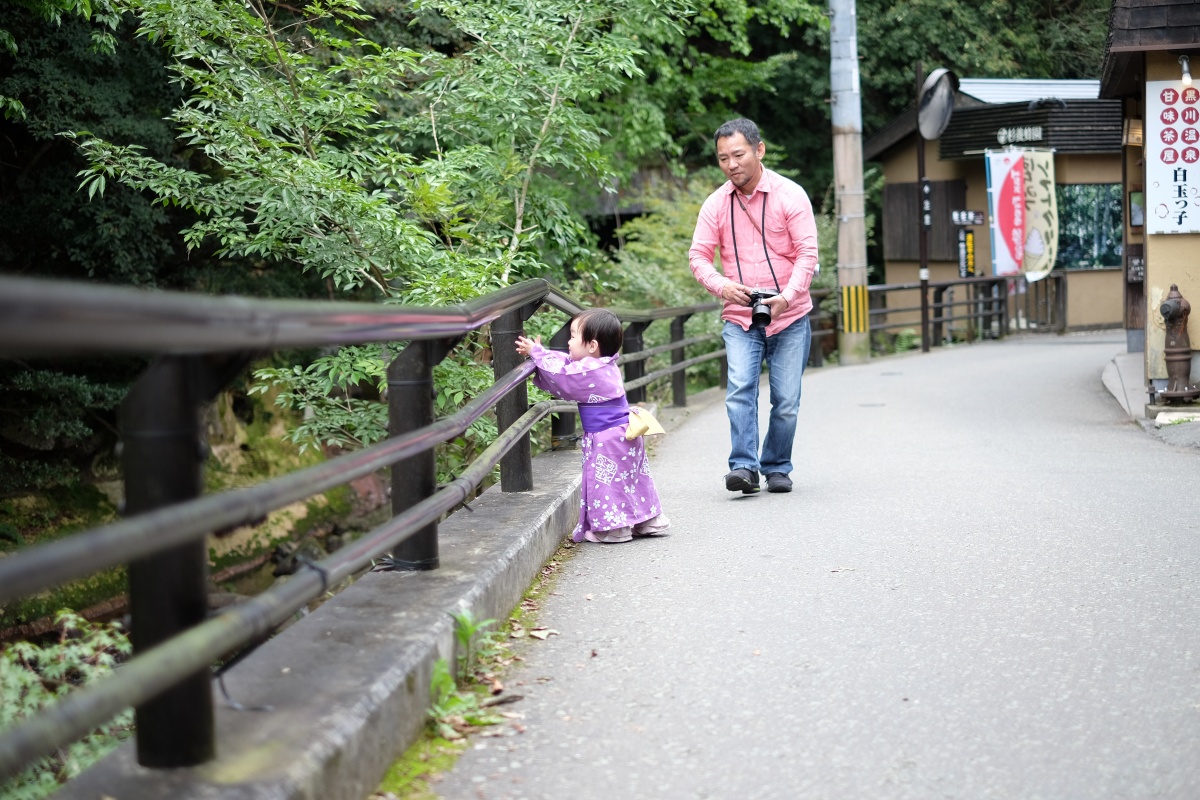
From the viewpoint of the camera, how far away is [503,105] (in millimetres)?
9602

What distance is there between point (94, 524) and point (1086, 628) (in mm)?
12268

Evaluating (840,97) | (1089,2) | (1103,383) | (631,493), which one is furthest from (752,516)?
(1089,2)

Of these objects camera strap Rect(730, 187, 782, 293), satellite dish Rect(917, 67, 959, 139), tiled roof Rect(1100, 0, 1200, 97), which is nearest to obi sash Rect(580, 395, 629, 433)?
camera strap Rect(730, 187, 782, 293)

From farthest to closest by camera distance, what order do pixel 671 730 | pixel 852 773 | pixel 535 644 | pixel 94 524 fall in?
1. pixel 94 524
2. pixel 535 644
3. pixel 671 730
4. pixel 852 773

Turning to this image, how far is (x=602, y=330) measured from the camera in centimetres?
587

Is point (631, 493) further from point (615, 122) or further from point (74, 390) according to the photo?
point (615, 122)

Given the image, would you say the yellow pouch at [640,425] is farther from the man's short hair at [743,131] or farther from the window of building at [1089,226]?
the window of building at [1089,226]

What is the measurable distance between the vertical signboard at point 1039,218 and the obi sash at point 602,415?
1978cm

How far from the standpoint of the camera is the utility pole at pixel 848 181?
19.6 m

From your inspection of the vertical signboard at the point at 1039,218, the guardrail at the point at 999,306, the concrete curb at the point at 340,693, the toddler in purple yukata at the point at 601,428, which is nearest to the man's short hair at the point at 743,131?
the toddler in purple yukata at the point at 601,428

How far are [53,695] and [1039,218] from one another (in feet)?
75.7

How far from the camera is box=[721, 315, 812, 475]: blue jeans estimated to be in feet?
23.1

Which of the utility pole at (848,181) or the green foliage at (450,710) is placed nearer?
the green foliage at (450,710)

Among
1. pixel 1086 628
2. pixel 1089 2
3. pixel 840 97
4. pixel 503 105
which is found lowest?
pixel 1086 628
